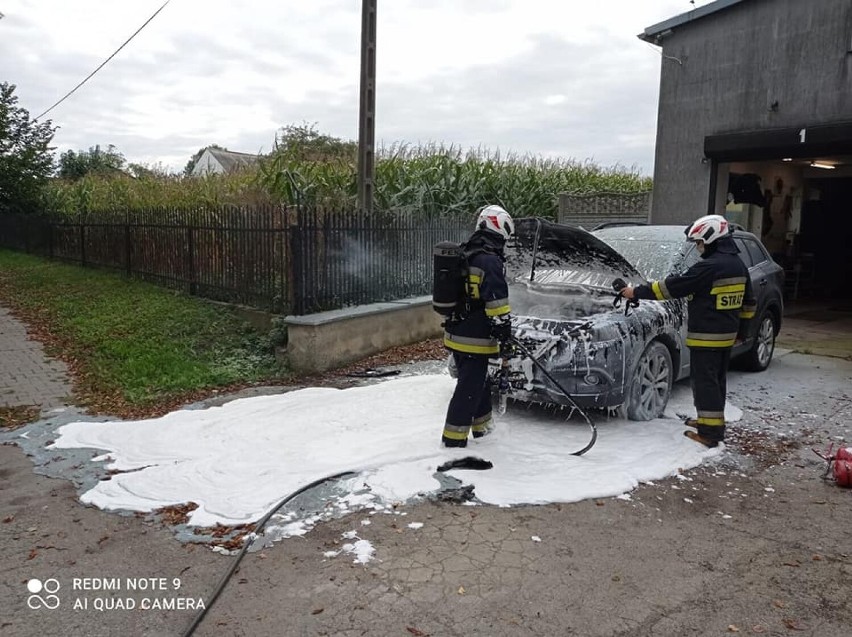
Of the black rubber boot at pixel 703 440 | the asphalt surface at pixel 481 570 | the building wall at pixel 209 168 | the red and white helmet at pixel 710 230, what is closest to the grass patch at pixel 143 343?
the asphalt surface at pixel 481 570

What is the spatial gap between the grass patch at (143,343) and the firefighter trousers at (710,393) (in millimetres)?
4602

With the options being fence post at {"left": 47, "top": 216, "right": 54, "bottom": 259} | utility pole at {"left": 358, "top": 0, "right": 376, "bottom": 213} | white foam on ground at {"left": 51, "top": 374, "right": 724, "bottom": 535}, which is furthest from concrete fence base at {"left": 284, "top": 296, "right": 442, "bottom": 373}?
fence post at {"left": 47, "top": 216, "right": 54, "bottom": 259}

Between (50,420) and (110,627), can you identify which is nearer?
(110,627)

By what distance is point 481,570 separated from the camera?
11.3 ft

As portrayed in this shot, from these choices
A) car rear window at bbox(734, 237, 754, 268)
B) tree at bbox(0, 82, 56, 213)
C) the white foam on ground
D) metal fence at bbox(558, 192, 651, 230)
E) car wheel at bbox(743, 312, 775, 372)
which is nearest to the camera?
the white foam on ground

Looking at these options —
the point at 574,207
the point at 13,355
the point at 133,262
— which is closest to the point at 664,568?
the point at 13,355

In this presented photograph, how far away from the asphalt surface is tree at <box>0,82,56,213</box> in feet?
77.0

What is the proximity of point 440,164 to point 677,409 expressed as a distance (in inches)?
367

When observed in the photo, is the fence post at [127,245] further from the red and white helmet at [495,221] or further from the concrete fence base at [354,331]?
the red and white helmet at [495,221]

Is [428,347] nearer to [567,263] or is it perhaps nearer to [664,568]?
[567,263]

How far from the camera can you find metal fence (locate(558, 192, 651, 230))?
13.1 meters

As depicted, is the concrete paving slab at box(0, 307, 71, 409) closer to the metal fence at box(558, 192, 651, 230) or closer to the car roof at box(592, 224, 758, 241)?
the car roof at box(592, 224, 758, 241)

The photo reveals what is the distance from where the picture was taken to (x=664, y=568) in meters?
3.50

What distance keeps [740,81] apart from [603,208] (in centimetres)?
362
